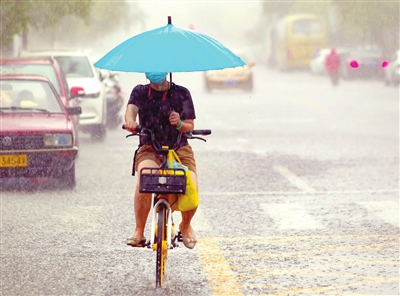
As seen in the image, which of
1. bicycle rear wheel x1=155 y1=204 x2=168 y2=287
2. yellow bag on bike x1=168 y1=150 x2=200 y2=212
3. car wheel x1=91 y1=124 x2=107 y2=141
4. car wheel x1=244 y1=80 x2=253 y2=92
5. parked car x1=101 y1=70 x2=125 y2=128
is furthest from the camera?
car wheel x1=244 y1=80 x2=253 y2=92

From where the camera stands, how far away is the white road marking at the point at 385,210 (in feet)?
32.9

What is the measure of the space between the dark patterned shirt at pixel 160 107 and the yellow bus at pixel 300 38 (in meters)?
54.5

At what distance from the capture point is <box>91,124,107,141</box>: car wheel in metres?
18.9

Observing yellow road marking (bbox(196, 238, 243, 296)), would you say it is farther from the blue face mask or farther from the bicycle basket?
the blue face mask

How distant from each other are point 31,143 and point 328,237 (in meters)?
4.12

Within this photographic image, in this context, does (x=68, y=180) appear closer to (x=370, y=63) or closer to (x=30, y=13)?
(x=30, y=13)

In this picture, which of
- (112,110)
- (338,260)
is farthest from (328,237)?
(112,110)

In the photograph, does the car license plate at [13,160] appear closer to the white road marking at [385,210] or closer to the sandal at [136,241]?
the white road marking at [385,210]

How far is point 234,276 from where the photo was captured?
24.2 feet

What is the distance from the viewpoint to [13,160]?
38.5 ft

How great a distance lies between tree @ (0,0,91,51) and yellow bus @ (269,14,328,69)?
3617 cm

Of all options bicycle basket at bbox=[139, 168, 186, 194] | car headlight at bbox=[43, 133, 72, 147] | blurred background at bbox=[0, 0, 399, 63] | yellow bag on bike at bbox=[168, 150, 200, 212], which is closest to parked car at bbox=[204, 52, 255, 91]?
blurred background at bbox=[0, 0, 399, 63]

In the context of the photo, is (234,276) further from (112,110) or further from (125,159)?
(112,110)

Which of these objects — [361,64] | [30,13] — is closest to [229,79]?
[361,64]
